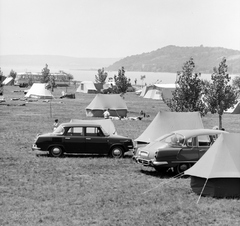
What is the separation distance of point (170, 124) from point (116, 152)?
326 cm

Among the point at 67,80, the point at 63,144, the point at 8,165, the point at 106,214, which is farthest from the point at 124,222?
the point at 67,80

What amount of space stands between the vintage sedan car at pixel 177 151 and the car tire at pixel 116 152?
336cm

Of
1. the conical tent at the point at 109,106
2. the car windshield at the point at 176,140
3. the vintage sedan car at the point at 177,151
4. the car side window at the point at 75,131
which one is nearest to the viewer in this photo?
the vintage sedan car at the point at 177,151

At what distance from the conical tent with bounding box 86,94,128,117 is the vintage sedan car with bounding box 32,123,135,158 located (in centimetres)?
2152

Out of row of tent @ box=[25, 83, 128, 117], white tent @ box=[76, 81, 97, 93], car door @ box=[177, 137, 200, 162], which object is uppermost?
car door @ box=[177, 137, 200, 162]

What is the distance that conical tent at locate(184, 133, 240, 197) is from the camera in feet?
48.6

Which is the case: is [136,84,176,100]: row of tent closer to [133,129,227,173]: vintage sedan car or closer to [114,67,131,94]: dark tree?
[114,67,131,94]: dark tree

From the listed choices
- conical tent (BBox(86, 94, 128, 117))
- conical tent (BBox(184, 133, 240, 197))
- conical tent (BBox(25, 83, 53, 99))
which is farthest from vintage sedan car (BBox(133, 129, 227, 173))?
conical tent (BBox(25, 83, 53, 99))

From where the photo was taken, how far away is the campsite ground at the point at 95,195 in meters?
12.9

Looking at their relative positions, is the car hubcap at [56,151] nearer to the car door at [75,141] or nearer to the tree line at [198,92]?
the car door at [75,141]

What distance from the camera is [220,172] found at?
14820 mm

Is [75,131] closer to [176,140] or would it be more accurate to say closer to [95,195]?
[176,140]

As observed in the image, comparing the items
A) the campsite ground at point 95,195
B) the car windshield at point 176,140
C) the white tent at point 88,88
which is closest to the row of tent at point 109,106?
the campsite ground at point 95,195

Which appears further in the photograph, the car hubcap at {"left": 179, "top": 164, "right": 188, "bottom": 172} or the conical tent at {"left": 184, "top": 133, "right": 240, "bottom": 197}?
the car hubcap at {"left": 179, "top": 164, "right": 188, "bottom": 172}
